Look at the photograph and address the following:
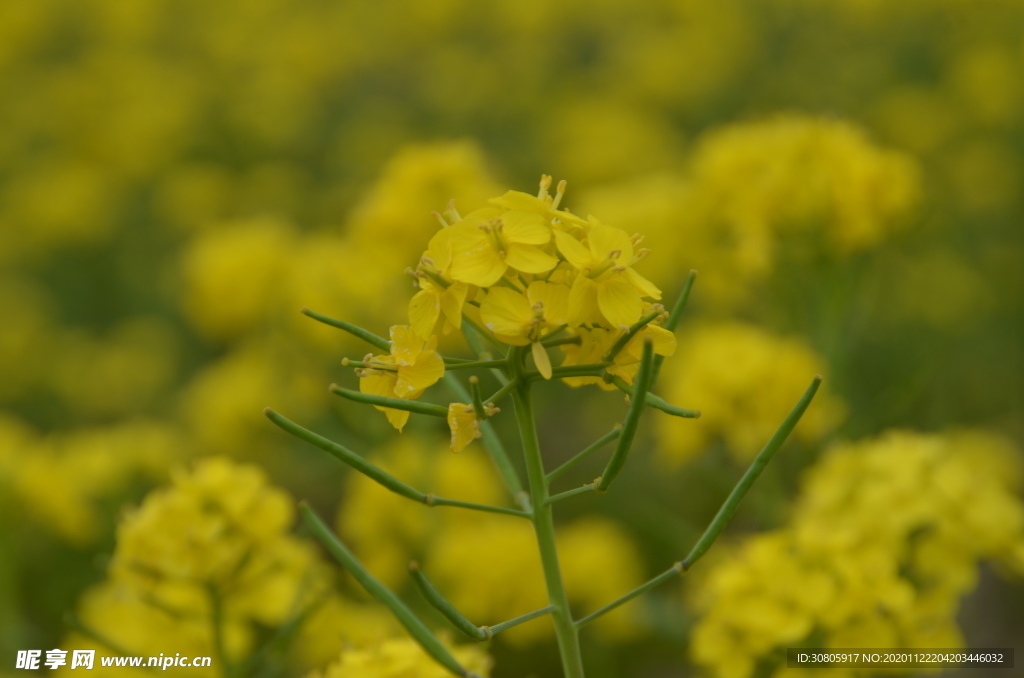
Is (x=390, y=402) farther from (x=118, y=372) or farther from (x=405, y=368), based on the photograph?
(x=118, y=372)

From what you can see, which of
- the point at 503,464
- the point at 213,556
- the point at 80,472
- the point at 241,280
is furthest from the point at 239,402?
the point at 503,464

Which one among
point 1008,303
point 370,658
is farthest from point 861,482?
point 1008,303

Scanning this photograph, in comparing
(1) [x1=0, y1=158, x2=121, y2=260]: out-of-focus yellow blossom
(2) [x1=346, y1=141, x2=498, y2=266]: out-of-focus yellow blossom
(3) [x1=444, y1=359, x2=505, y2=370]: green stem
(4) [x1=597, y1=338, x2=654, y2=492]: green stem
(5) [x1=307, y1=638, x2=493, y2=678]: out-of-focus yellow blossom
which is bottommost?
(5) [x1=307, y1=638, x2=493, y2=678]: out-of-focus yellow blossom

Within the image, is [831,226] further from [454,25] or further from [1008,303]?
[454,25]

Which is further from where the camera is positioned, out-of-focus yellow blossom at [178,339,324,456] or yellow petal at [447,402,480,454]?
out-of-focus yellow blossom at [178,339,324,456]

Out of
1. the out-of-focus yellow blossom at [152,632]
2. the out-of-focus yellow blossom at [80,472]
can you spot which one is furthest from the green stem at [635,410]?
the out-of-focus yellow blossom at [80,472]

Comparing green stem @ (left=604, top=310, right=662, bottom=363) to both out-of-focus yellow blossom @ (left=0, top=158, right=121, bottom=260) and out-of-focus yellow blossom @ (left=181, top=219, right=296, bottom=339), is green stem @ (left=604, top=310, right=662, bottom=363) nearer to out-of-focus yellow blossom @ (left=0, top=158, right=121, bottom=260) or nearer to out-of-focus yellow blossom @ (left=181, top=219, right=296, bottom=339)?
out-of-focus yellow blossom @ (left=181, top=219, right=296, bottom=339)

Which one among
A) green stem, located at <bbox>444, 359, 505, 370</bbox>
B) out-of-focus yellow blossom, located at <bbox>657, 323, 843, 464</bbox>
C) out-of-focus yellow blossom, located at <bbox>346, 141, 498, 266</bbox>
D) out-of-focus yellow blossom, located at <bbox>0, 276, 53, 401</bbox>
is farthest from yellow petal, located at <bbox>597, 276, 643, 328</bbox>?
out-of-focus yellow blossom, located at <bbox>0, 276, 53, 401</bbox>
